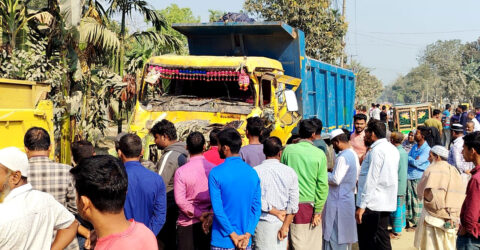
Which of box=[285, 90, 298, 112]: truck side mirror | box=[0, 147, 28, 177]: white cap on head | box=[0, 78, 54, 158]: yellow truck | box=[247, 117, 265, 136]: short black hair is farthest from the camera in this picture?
box=[285, 90, 298, 112]: truck side mirror

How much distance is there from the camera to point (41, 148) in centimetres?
382

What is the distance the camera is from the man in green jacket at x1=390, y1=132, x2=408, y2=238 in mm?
6828

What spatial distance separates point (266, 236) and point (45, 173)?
6.30 feet

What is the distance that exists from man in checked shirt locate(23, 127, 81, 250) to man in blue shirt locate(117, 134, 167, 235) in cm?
45

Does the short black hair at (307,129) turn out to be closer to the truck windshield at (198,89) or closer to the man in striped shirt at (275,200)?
the man in striped shirt at (275,200)

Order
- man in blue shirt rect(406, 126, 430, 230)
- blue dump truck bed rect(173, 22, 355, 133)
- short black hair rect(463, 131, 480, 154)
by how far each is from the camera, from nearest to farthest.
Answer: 1. short black hair rect(463, 131, 480, 154)
2. man in blue shirt rect(406, 126, 430, 230)
3. blue dump truck bed rect(173, 22, 355, 133)

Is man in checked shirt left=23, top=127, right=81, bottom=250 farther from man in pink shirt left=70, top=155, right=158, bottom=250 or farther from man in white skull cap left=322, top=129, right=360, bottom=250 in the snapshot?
man in white skull cap left=322, top=129, right=360, bottom=250

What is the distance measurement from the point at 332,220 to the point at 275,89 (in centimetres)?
355

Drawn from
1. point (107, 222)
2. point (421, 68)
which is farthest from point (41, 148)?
Answer: point (421, 68)

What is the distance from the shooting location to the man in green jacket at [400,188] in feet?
22.4

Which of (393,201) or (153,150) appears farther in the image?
(153,150)

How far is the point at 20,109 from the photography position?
16.7 ft

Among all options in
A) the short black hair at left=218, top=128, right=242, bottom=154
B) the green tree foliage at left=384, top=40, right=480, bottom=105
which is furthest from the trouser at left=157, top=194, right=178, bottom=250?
the green tree foliage at left=384, top=40, right=480, bottom=105

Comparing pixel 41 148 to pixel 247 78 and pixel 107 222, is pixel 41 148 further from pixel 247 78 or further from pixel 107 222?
pixel 247 78
